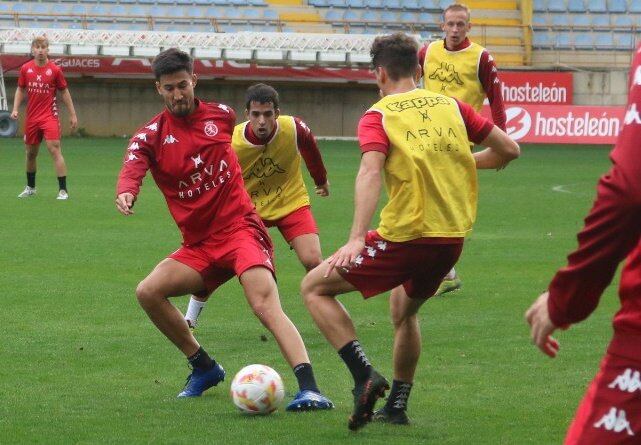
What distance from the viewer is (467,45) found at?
10039 millimetres

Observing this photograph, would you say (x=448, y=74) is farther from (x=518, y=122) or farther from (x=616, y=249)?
(x=518, y=122)

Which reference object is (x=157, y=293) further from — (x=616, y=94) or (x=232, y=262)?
(x=616, y=94)

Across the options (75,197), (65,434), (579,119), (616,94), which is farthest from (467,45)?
(616,94)

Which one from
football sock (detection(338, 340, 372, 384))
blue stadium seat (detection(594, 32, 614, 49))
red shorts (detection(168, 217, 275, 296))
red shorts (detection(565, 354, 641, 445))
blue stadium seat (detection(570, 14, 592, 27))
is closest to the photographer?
red shorts (detection(565, 354, 641, 445))

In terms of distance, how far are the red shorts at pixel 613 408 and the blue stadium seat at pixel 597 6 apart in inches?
1421

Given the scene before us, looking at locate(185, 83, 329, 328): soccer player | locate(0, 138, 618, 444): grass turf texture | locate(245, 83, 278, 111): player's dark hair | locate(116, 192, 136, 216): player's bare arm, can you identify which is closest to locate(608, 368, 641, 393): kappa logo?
locate(0, 138, 618, 444): grass turf texture

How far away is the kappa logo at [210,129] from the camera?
259 inches

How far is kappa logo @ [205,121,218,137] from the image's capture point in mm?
6582

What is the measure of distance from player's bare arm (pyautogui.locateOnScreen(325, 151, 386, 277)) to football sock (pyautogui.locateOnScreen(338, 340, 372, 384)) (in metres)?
0.45

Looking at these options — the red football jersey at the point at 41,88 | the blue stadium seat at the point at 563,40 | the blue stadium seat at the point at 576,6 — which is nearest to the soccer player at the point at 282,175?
the red football jersey at the point at 41,88

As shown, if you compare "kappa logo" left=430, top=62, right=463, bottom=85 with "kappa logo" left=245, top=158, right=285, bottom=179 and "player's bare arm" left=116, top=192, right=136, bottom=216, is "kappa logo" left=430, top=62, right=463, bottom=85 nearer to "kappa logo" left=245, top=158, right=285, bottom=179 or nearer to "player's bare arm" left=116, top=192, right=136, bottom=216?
"kappa logo" left=245, top=158, right=285, bottom=179

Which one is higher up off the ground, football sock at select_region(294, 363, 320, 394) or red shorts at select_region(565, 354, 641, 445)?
red shorts at select_region(565, 354, 641, 445)

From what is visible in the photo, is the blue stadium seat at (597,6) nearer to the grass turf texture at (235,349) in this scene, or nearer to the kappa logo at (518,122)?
the kappa logo at (518,122)

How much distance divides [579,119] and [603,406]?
28.0 meters
